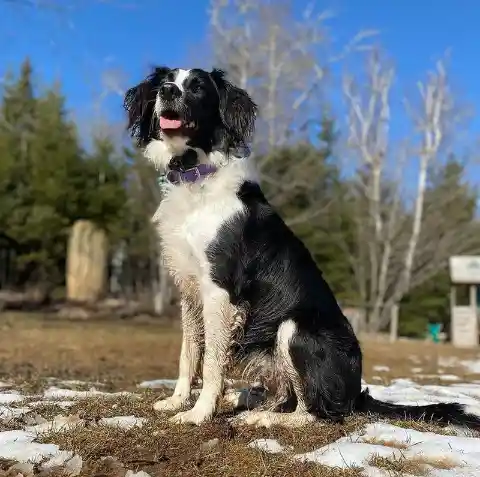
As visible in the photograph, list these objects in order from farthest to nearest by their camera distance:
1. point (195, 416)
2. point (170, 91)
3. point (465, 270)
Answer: point (465, 270)
point (170, 91)
point (195, 416)

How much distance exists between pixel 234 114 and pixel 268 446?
2155 mm

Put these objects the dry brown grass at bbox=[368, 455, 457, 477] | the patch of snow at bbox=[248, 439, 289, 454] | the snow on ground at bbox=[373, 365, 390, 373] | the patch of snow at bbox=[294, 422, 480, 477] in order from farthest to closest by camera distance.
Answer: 1. the snow on ground at bbox=[373, 365, 390, 373]
2. the patch of snow at bbox=[248, 439, 289, 454]
3. the patch of snow at bbox=[294, 422, 480, 477]
4. the dry brown grass at bbox=[368, 455, 457, 477]

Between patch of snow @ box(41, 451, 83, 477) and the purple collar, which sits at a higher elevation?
the purple collar

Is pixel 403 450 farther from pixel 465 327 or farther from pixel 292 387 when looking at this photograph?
pixel 465 327

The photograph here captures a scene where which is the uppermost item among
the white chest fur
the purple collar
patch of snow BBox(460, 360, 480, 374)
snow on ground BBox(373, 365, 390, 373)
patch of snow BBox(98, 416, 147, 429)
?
the purple collar

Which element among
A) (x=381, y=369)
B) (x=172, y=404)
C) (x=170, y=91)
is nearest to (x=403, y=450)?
(x=172, y=404)

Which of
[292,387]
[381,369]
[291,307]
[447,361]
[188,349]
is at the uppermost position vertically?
[291,307]

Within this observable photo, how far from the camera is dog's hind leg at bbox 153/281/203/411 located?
4.13 metres

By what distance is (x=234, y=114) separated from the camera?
4180mm

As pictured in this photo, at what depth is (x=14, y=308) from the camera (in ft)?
59.6

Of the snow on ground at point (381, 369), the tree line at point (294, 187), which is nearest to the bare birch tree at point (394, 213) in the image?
the tree line at point (294, 187)

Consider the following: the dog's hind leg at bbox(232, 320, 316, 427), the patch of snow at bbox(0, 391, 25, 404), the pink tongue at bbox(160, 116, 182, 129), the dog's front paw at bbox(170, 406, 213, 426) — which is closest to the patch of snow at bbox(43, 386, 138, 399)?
the patch of snow at bbox(0, 391, 25, 404)

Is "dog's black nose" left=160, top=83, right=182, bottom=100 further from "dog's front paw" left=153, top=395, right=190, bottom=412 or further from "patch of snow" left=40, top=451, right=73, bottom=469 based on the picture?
"patch of snow" left=40, top=451, right=73, bottom=469

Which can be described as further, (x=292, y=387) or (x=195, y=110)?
(x=195, y=110)
